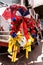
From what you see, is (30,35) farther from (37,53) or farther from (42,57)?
(37,53)

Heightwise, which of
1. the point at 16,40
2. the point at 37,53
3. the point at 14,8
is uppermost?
the point at 14,8

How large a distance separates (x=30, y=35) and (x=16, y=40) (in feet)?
0.64

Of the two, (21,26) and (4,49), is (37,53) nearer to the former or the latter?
(4,49)

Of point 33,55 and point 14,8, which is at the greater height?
point 14,8

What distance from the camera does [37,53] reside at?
10.3 feet

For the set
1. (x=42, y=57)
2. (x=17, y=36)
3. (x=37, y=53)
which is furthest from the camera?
(x=37, y=53)

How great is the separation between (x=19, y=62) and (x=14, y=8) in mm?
723

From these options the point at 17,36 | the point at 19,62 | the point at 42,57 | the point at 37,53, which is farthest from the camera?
the point at 37,53

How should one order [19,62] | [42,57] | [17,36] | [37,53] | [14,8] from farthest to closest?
[37,53] → [42,57] → [19,62] → [14,8] → [17,36]

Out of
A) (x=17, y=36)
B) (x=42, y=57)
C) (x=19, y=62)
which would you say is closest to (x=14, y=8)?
(x=17, y=36)

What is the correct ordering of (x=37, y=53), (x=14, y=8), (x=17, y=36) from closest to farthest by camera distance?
(x=17, y=36), (x=14, y=8), (x=37, y=53)

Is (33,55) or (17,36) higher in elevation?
(17,36)

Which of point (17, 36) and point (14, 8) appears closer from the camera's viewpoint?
point (17, 36)

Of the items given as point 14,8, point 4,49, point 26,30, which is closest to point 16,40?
point 26,30
